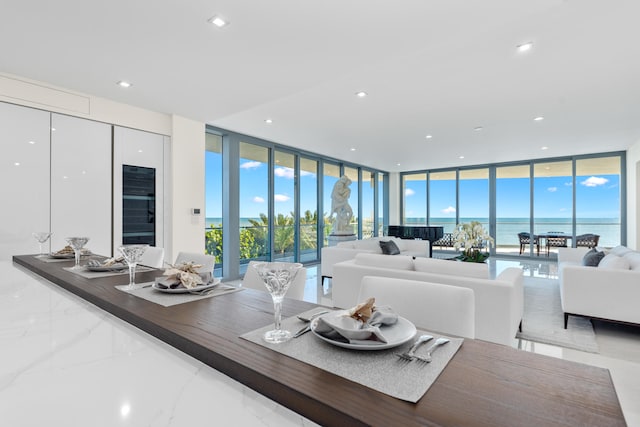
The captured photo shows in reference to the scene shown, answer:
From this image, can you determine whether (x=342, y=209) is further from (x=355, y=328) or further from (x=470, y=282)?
(x=355, y=328)

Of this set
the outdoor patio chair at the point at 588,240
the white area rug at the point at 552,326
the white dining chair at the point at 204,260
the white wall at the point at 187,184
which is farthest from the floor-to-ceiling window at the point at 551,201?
the white dining chair at the point at 204,260

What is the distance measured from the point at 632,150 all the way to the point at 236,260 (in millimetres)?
8297

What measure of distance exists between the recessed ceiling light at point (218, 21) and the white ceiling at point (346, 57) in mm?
39

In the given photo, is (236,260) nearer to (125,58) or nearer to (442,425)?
(125,58)

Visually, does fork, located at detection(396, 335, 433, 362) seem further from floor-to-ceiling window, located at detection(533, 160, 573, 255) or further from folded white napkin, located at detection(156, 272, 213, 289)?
floor-to-ceiling window, located at detection(533, 160, 573, 255)

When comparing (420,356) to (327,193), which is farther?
(327,193)

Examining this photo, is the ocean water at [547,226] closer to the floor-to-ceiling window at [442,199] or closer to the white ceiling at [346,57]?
the floor-to-ceiling window at [442,199]

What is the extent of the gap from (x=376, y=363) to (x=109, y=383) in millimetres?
584

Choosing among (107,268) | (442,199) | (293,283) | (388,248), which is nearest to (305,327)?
(293,283)

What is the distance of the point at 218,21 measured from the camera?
2230mm

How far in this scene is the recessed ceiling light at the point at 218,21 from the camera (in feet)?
7.18

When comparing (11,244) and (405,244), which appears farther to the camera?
(405,244)

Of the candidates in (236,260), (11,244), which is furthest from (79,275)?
(236,260)

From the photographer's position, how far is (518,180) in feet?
30.2
